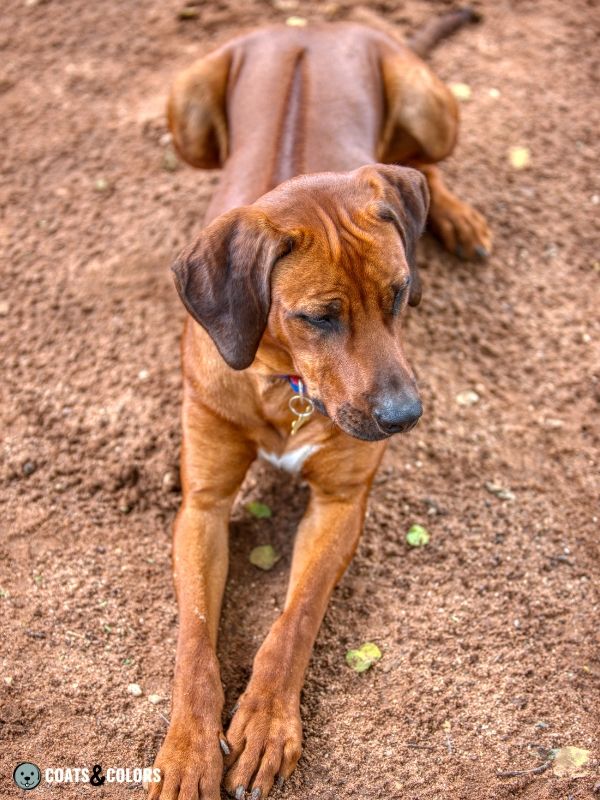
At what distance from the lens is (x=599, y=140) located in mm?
5977

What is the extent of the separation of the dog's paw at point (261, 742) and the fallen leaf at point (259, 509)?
3.19 feet

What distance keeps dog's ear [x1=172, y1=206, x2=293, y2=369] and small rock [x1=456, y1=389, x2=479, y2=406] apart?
5.09 ft

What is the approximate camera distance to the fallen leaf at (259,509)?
4.25 m

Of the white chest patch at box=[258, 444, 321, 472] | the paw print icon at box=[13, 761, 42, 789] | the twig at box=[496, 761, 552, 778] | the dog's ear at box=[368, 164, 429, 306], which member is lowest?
the twig at box=[496, 761, 552, 778]

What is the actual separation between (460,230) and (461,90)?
1.50m

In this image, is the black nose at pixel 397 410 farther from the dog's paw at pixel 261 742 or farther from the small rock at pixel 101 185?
the small rock at pixel 101 185

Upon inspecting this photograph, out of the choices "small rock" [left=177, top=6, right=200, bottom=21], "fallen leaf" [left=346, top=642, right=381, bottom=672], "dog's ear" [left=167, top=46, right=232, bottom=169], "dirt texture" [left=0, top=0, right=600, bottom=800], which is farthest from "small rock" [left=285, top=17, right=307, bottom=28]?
"fallen leaf" [left=346, top=642, right=381, bottom=672]

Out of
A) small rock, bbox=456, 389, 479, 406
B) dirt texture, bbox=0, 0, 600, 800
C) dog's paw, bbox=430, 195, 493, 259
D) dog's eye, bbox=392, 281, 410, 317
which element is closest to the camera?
dog's eye, bbox=392, 281, 410, 317

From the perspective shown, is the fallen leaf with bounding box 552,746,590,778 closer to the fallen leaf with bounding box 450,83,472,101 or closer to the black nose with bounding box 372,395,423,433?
the black nose with bounding box 372,395,423,433

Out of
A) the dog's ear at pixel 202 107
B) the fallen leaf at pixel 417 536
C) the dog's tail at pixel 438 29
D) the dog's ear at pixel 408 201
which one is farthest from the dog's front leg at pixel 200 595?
the dog's tail at pixel 438 29

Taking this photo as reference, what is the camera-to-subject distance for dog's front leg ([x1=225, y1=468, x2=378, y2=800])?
327 cm

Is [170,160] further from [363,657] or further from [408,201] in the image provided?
[363,657]

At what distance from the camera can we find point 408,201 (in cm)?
367

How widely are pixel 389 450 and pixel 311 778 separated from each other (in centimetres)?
159
